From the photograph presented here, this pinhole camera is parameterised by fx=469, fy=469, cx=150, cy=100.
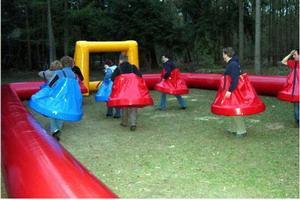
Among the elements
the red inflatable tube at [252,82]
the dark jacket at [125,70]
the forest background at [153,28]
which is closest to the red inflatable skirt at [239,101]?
the dark jacket at [125,70]

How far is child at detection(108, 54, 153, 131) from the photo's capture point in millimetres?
9141

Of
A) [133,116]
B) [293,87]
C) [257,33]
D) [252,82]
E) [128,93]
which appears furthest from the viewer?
[257,33]

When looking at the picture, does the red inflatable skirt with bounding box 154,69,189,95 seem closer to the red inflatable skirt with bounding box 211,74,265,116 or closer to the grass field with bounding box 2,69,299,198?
the grass field with bounding box 2,69,299,198

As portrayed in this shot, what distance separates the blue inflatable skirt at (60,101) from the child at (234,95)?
96.4 inches

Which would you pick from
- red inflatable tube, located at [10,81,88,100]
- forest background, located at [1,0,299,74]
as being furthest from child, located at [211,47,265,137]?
forest background, located at [1,0,299,74]

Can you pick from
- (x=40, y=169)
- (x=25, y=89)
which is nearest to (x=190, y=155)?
(x=40, y=169)

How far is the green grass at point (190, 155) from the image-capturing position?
538cm

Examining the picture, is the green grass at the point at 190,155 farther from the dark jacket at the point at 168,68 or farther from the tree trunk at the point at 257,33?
the tree trunk at the point at 257,33

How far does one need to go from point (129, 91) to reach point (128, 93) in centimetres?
5

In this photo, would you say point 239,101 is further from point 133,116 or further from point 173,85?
point 173,85

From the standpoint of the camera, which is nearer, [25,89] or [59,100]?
[59,100]

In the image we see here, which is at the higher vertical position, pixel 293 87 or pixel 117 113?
pixel 293 87

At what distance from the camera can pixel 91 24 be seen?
2850 cm

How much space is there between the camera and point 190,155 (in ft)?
23.0
